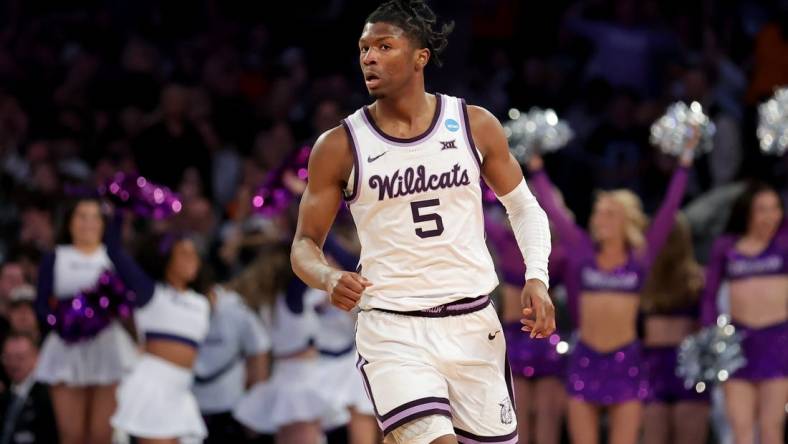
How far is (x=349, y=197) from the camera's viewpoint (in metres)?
→ 5.11

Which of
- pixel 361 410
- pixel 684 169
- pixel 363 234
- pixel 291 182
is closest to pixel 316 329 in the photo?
pixel 361 410

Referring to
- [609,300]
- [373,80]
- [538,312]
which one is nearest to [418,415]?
[538,312]

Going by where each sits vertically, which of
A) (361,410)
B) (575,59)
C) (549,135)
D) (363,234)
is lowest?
(361,410)

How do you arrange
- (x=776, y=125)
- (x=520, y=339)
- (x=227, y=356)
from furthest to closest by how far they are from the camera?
1. (x=227, y=356)
2. (x=520, y=339)
3. (x=776, y=125)

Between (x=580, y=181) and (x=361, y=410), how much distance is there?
2.72 metres

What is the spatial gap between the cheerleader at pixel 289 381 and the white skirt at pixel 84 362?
878 mm

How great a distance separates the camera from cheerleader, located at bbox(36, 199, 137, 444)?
8992 millimetres

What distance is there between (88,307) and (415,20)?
14.7ft

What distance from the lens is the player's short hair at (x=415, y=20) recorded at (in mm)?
5086

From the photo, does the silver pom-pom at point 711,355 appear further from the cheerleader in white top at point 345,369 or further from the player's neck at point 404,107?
the player's neck at point 404,107

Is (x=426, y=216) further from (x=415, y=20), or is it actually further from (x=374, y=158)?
(x=415, y=20)

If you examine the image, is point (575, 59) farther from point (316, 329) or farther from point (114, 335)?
point (114, 335)

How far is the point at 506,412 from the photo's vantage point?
5035 mm

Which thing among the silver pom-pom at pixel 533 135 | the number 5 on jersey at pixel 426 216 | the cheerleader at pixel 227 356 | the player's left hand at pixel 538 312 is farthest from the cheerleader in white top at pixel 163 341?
the player's left hand at pixel 538 312
